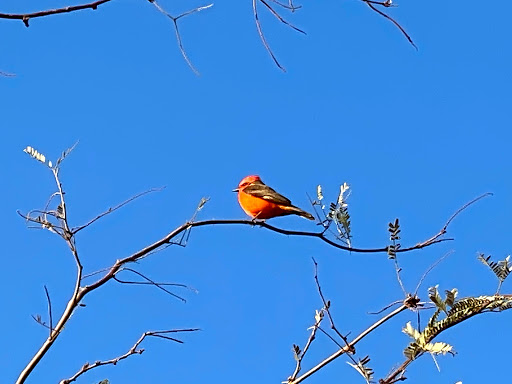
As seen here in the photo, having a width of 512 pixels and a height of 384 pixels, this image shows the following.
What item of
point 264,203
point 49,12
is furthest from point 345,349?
point 264,203

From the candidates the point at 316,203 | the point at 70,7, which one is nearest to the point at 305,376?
the point at 316,203

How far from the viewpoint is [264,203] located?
20.6 ft

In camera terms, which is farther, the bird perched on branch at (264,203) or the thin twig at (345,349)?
the bird perched on branch at (264,203)

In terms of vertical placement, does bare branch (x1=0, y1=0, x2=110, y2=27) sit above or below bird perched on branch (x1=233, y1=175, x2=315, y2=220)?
below

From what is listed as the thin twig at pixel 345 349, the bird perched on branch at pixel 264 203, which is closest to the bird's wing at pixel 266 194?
the bird perched on branch at pixel 264 203

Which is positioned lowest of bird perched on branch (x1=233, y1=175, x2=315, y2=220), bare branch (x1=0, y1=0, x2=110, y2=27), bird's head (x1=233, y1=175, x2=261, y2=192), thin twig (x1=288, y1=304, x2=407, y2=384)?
thin twig (x1=288, y1=304, x2=407, y2=384)

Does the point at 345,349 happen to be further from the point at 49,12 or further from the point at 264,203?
the point at 264,203

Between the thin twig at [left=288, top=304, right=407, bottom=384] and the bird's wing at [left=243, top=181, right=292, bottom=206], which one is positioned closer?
the thin twig at [left=288, top=304, right=407, bottom=384]

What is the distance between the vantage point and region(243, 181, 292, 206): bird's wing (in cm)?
622

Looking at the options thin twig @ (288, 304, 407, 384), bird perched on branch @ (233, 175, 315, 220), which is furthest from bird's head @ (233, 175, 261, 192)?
thin twig @ (288, 304, 407, 384)

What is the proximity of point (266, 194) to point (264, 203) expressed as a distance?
7 cm

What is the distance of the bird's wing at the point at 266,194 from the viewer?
6.22 metres

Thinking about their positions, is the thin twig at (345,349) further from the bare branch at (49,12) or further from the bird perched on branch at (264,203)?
the bird perched on branch at (264,203)

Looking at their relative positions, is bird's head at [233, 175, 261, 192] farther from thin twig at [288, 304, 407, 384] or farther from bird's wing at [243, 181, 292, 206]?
thin twig at [288, 304, 407, 384]
